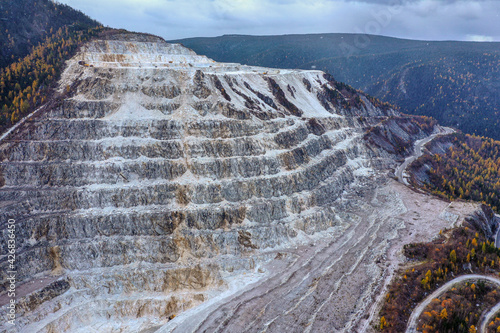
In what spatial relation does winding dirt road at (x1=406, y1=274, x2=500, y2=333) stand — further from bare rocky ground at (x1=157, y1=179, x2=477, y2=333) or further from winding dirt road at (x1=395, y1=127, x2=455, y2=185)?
winding dirt road at (x1=395, y1=127, x2=455, y2=185)

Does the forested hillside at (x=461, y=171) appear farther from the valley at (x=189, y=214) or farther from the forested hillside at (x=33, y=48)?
the forested hillside at (x=33, y=48)

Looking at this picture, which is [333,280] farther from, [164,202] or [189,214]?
[164,202]

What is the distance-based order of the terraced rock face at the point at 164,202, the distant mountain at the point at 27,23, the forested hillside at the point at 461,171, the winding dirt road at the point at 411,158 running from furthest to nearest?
the distant mountain at the point at 27,23, the forested hillside at the point at 461,171, the winding dirt road at the point at 411,158, the terraced rock face at the point at 164,202

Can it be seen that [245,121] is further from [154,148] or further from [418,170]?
[418,170]

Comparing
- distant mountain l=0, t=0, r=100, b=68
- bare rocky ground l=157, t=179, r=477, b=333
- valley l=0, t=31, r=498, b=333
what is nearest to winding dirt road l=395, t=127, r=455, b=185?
valley l=0, t=31, r=498, b=333

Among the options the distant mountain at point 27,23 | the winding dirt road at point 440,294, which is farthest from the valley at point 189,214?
the distant mountain at point 27,23
